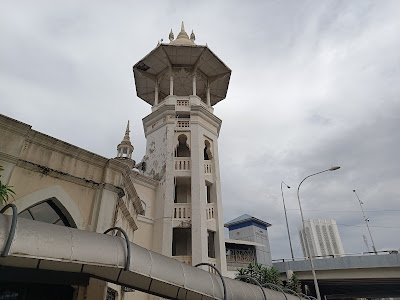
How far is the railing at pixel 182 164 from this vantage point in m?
19.6

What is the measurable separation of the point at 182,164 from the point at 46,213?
11.9 m

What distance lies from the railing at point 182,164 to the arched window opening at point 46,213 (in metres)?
11.3

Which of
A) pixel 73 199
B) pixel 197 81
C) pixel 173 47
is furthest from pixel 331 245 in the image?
pixel 73 199

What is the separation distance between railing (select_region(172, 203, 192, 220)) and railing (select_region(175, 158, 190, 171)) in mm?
2572

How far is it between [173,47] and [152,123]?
583 cm

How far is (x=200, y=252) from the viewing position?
16438 millimetres

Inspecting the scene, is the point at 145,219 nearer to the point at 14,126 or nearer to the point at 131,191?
the point at 131,191

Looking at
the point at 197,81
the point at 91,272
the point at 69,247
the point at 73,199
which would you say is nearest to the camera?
the point at 69,247

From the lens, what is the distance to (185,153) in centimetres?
2236

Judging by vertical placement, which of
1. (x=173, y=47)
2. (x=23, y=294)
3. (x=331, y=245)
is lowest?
(x=23, y=294)

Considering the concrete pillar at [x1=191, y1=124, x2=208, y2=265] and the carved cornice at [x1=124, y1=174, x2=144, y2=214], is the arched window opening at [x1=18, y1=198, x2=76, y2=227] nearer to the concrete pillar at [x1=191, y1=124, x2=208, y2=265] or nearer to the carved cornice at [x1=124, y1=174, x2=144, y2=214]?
the carved cornice at [x1=124, y1=174, x2=144, y2=214]

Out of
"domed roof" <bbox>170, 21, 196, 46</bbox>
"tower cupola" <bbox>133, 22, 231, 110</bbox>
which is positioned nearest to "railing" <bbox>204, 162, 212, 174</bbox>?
"tower cupola" <bbox>133, 22, 231, 110</bbox>

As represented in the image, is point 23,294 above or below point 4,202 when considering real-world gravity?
below

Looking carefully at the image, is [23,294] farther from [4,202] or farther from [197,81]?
[197,81]
